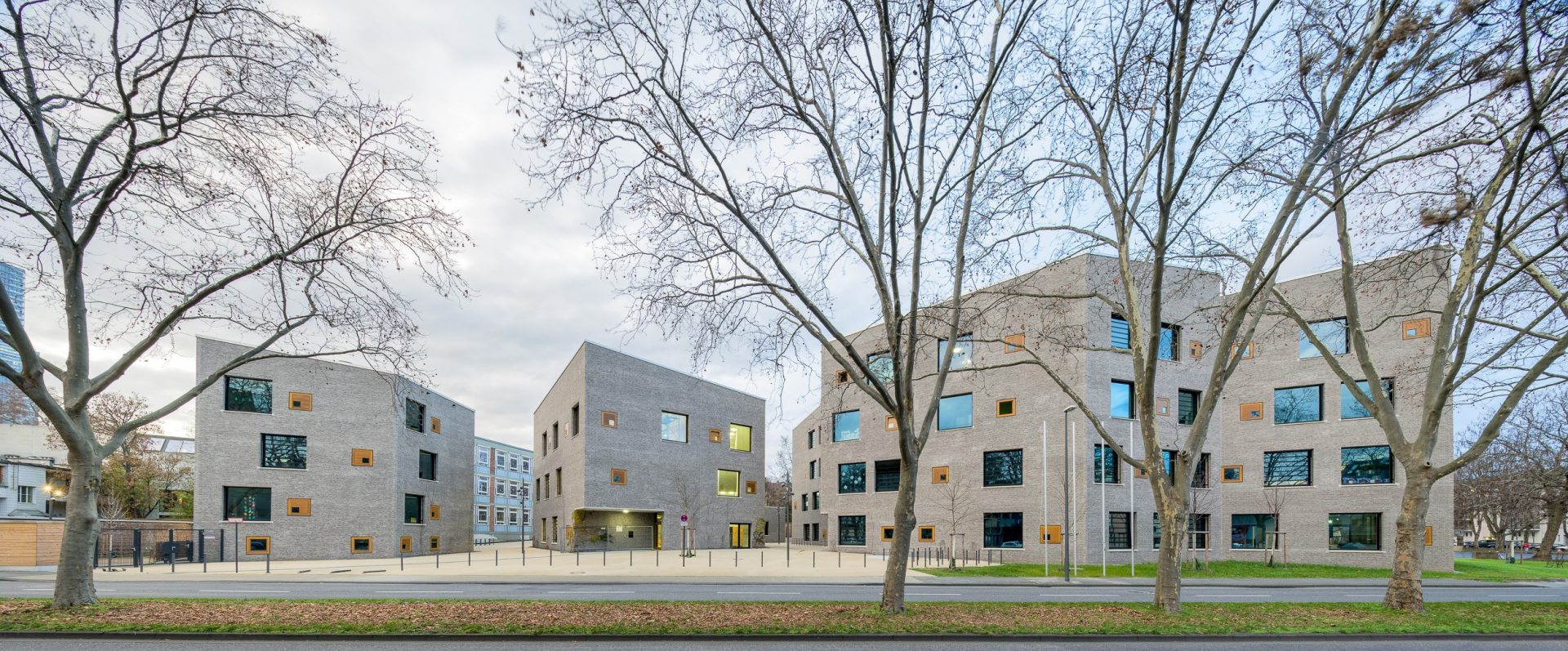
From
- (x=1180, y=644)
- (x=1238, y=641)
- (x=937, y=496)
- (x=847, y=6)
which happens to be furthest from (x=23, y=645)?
(x=937, y=496)

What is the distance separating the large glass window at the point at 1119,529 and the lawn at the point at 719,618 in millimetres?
17859

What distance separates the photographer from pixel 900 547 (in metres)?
13.4

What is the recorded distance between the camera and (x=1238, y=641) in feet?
38.7

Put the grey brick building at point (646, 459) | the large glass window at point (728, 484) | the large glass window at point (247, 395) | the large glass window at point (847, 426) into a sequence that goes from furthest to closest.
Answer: the large glass window at point (728, 484), the grey brick building at point (646, 459), the large glass window at point (847, 426), the large glass window at point (247, 395)

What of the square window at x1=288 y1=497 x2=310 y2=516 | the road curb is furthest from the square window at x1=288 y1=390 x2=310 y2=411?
the road curb

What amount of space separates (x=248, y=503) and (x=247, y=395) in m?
4.86

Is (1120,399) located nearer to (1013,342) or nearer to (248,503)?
(1013,342)

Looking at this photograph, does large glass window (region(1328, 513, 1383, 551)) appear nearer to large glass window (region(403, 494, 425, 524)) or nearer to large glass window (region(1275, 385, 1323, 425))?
large glass window (region(1275, 385, 1323, 425))

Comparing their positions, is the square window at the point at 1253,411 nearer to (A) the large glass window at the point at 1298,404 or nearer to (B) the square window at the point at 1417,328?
(A) the large glass window at the point at 1298,404

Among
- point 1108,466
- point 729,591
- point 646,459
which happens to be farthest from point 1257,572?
point 646,459

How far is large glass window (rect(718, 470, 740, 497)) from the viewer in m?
49.8

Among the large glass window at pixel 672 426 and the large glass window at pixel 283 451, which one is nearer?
Result: the large glass window at pixel 283 451

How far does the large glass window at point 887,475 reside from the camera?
40.5m

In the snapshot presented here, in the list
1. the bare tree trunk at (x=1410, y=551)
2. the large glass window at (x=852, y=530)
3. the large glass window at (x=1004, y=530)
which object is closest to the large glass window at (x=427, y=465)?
the large glass window at (x=852, y=530)
